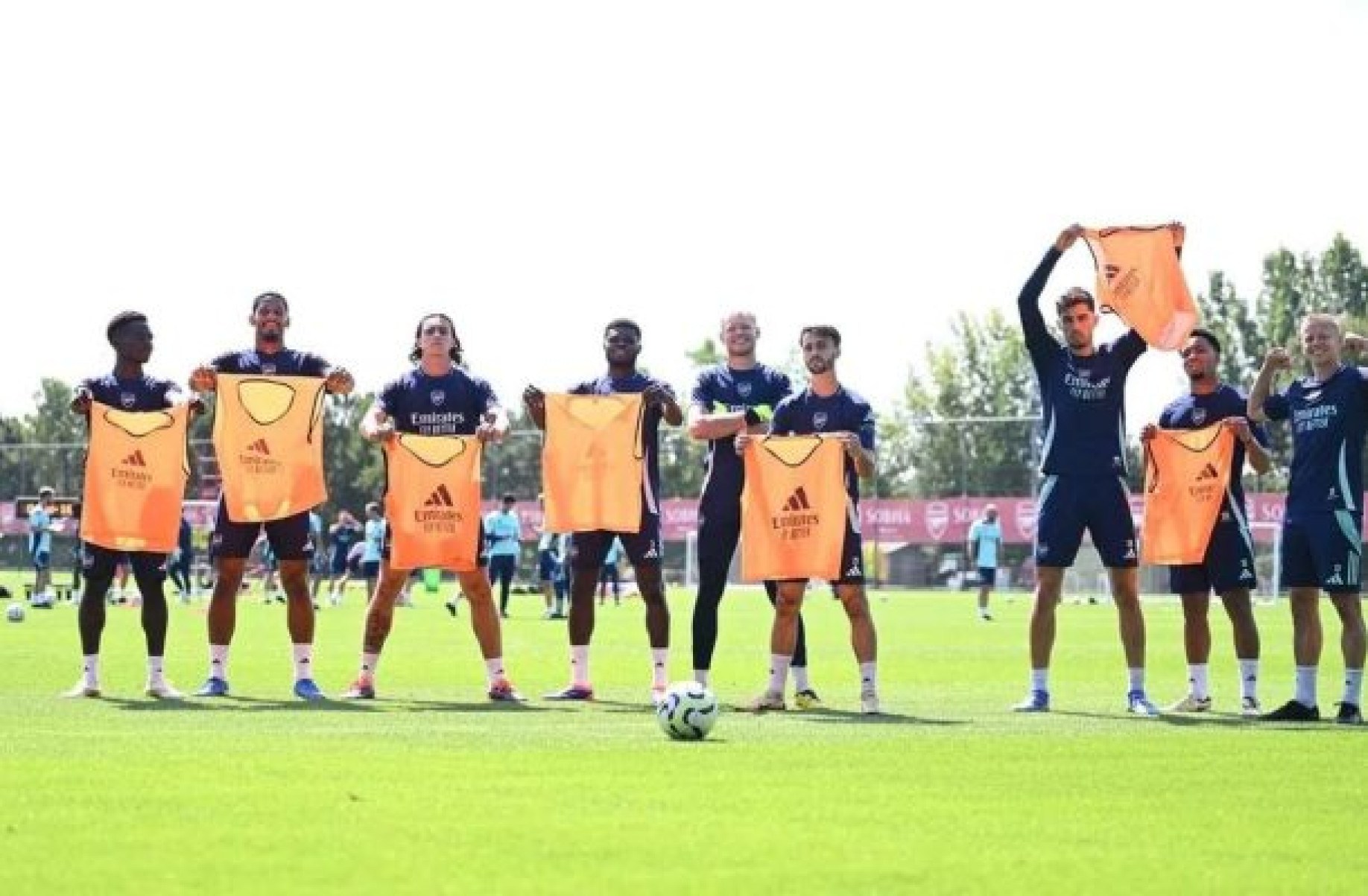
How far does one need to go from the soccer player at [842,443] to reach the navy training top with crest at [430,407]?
2183mm

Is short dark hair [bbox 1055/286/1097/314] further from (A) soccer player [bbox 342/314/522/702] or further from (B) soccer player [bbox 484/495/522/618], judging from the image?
(B) soccer player [bbox 484/495/522/618]

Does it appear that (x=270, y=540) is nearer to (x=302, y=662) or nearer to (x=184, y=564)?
(x=302, y=662)

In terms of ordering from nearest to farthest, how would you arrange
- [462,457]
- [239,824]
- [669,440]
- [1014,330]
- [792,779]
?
[239,824] → [792,779] → [462,457] → [669,440] → [1014,330]

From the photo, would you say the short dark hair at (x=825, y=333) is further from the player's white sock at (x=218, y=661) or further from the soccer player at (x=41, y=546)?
the soccer player at (x=41, y=546)

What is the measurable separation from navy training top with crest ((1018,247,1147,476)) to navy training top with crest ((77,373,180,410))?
20.3 feet

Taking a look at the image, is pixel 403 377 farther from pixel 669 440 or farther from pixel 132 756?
pixel 669 440

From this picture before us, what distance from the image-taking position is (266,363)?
16594mm

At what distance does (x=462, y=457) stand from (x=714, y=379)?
1972mm

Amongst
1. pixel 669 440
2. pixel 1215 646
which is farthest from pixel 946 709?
pixel 669 440

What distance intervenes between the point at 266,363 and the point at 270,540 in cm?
128

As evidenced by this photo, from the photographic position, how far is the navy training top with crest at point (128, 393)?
1658 centimetres

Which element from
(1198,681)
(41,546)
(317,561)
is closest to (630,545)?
(1198,681)

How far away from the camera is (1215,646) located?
1091 inches

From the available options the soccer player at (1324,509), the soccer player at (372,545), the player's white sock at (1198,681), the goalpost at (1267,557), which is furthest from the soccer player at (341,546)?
the soccer player at (1324,509)
